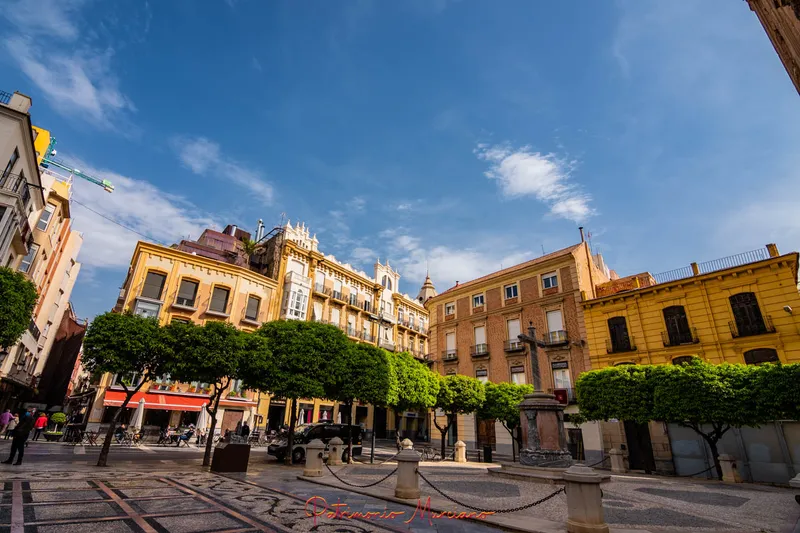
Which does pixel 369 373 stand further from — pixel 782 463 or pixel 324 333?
pixel 782 463

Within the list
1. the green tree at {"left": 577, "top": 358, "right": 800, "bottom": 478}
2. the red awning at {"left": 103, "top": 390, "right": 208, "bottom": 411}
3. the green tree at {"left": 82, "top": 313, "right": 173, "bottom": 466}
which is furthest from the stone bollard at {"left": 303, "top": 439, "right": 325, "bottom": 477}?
the red awning at {"left": 103, "top": 390, "right": 208, "bottom": 411}

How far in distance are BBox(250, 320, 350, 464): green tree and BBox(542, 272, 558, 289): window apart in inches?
697

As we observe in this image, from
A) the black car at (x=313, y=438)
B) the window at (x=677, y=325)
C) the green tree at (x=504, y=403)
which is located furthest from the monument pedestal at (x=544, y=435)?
the window at (x=677, y=325)

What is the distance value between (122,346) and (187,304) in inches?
679

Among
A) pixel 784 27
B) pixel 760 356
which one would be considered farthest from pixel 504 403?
pixel 784 27

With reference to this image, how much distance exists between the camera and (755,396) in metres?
15.6

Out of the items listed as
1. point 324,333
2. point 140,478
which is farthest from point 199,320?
point 140,478

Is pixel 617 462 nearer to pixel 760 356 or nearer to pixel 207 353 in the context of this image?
pixel 760 356

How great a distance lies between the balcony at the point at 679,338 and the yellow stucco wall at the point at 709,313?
16 centimetres

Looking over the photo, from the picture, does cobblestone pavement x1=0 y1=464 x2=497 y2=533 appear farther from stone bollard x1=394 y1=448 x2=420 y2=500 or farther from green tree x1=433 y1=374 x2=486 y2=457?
green tree x1=433 y1=374 x2=486 y2=457

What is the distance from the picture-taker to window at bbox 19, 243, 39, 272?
78.1 ft

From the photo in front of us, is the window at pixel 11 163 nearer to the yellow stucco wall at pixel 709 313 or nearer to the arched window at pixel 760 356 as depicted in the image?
the yellow stucco wall at pixel 709 313

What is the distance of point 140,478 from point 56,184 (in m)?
27.5

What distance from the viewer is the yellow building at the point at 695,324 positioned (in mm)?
19594
